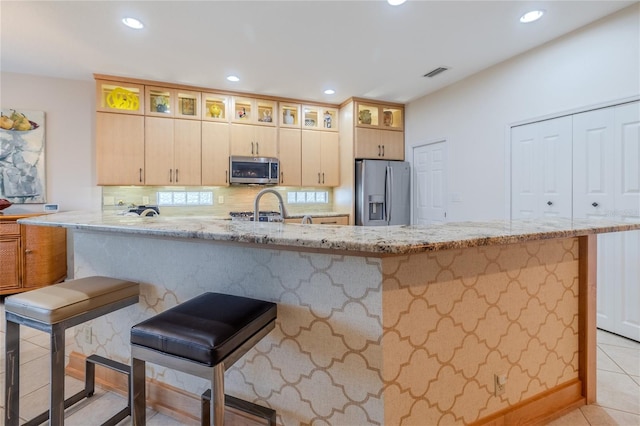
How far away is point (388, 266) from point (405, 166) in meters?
4.00

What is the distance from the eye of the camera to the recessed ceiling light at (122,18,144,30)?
263 cm

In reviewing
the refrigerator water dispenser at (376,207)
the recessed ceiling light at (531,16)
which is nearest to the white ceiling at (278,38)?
the recessed ceiling light at (531,16)

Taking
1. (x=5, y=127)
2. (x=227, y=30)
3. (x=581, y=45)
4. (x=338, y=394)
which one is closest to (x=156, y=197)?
(x=5, y=127)

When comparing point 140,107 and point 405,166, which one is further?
point 405,166

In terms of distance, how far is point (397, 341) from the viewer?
116 cm

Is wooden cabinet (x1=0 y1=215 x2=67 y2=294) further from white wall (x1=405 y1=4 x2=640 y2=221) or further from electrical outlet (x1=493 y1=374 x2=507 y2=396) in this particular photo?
white wall (x1=405 y1=4 x2=640 y2=221)

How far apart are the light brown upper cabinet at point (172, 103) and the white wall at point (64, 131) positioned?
755 millimetres

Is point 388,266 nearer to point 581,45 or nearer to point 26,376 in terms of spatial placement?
point 26,376

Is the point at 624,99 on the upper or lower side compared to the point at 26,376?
upper

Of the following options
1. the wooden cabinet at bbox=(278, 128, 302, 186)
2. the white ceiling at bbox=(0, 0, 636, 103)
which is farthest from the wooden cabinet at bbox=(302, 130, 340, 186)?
the white ceiling at bbox=(0, 0, 636, 103)

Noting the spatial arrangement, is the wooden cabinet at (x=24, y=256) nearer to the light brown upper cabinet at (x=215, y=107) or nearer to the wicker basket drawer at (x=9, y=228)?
the wicker basket drawer at (x=9, y=228)

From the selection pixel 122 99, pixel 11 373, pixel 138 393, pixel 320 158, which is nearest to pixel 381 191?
pixel 320 158

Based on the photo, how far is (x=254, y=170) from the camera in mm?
4531

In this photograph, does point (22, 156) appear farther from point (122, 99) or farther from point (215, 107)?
point (215, 107)
